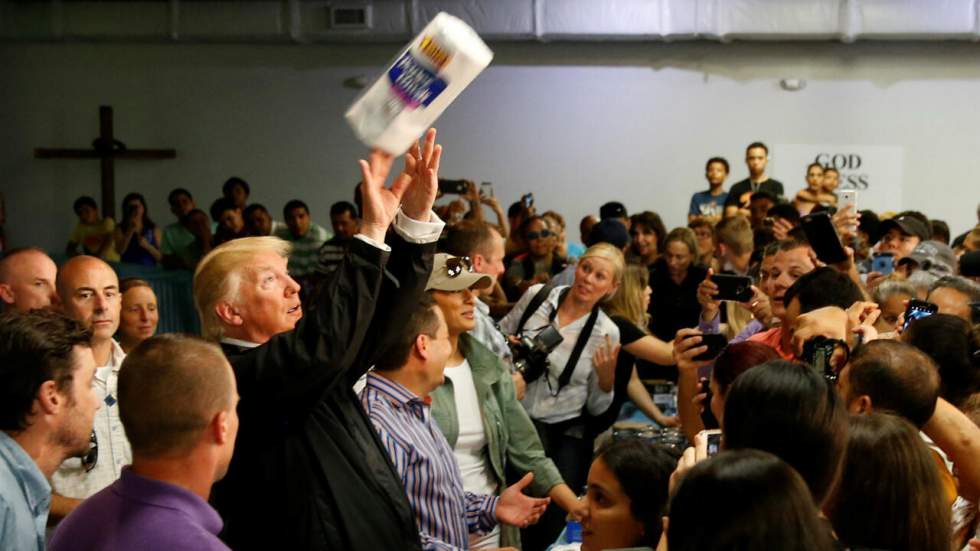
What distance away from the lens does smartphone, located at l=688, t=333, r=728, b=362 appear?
3.64m

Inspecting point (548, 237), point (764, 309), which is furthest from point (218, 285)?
point (548, 237)

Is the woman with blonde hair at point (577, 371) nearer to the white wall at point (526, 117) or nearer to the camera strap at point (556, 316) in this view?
the camera strap at point (556, 316)

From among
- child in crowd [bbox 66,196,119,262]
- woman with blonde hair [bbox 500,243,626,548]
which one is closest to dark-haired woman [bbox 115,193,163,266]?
child in crowd [bbox 66,196,119,262]

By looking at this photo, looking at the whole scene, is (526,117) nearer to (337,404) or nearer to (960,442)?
(960,442)

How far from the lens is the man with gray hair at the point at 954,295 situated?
3.83 meters

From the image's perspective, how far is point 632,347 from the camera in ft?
16.4

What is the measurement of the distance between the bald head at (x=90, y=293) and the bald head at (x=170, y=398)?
205 centimetres

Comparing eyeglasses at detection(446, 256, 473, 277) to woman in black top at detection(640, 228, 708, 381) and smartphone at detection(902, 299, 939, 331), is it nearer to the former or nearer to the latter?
smartphone at detection(902, 299, 939, 331)

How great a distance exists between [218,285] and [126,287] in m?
2.11

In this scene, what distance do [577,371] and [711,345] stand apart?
4.22ft

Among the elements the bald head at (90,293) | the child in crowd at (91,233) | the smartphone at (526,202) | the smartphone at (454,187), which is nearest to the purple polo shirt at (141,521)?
the bald head at (90,293)

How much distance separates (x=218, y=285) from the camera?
2506 millimetres

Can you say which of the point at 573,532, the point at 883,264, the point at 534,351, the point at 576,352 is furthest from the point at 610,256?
the point at 573,532

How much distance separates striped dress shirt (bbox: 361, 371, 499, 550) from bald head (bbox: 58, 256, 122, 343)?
136 centimetres
